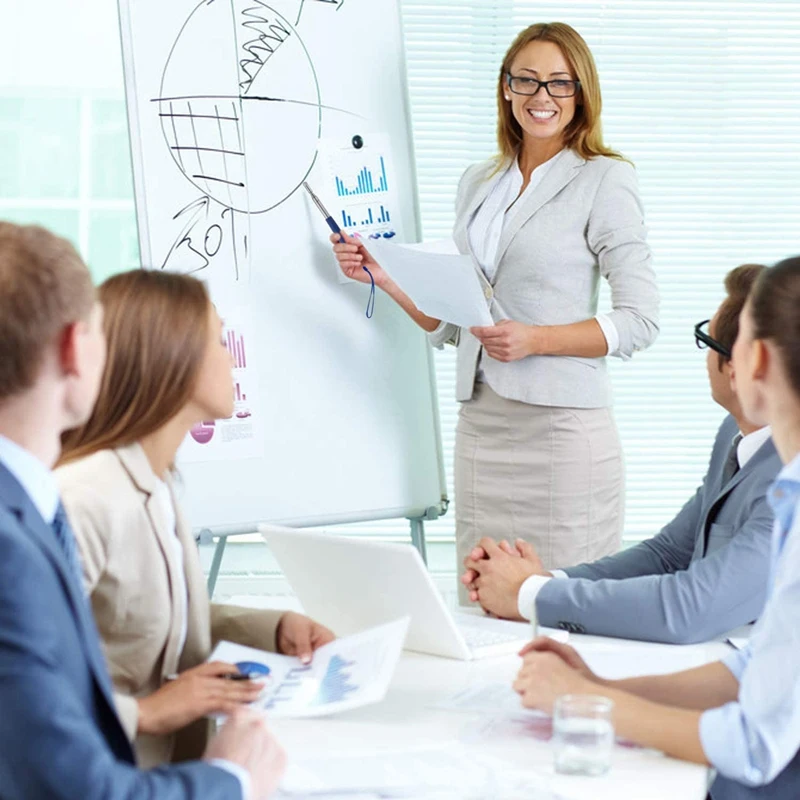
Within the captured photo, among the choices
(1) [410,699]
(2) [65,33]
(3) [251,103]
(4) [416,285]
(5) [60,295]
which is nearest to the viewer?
(5) [60,295]

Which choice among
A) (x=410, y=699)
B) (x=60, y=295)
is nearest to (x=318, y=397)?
(x=410, y=699)

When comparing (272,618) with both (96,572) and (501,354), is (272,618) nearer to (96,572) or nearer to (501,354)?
(96,572)

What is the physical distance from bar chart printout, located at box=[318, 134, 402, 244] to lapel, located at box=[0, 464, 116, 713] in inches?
73.3

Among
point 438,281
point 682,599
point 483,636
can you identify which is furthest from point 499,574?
point 438,281

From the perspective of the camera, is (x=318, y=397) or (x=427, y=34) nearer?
(x=318, y=397)

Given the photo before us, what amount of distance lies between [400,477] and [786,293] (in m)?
1.65

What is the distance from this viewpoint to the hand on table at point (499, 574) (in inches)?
74.0

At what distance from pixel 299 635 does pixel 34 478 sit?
644 millimetres

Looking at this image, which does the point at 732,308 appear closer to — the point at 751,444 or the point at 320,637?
the point at 751,444

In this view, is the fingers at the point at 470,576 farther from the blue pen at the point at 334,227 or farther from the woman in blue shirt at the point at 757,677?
the blue pen at the point at 334,227

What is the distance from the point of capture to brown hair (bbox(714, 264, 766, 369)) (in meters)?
1.91

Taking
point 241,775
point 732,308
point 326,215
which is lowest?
point 241,775

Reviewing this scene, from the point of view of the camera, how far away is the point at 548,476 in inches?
107

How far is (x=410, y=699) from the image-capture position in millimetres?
1481
